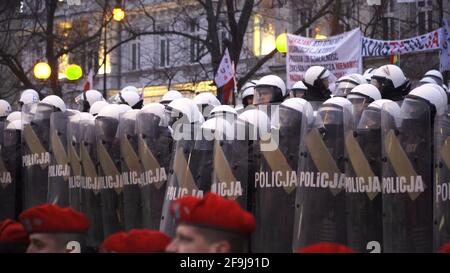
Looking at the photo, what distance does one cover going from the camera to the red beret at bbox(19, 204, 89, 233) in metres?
5.96

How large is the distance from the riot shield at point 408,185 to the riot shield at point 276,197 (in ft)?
3.27

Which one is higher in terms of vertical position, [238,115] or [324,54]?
[324,54]

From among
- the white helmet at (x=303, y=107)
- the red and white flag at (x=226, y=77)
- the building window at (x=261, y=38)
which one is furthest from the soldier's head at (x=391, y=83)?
the building window at (x=261, y=38)

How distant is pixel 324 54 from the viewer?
17.9m

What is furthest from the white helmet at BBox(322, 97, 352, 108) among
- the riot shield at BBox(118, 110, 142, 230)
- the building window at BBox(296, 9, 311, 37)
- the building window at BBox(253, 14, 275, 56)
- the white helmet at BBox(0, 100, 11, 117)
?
the building window at BBox(253, 14, 275, 56)

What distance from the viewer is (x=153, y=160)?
11375 millimetres

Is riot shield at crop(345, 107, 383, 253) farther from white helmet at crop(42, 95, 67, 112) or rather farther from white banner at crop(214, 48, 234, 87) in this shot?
white banner at crop(214, 48, 234, 87)

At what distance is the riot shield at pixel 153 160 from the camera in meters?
11.3

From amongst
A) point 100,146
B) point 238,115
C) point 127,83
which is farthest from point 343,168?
point 127,83

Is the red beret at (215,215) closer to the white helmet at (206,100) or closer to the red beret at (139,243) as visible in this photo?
the red beret at (139,243)
